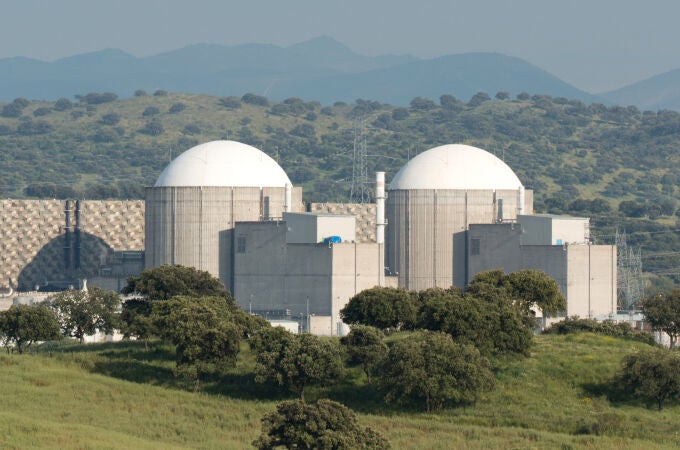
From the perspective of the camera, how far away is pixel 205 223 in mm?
134875

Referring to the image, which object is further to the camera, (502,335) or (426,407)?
(502,335)

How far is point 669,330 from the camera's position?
103688 millimetres

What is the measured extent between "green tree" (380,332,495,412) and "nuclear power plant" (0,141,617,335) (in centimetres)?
4115

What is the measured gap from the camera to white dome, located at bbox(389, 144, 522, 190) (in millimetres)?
139125

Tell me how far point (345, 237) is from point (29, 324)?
3850 cm

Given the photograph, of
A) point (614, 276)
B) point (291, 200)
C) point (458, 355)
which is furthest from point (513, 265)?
point (458, 355)

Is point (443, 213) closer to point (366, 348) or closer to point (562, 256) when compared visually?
point (562, 256)

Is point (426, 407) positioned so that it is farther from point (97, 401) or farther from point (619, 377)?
point (97, 401)

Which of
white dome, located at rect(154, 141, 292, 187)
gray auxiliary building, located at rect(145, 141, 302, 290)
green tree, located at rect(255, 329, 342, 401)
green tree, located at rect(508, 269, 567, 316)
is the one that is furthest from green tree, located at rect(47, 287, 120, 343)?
white dome, located at rect(154, 141, 292, 187)

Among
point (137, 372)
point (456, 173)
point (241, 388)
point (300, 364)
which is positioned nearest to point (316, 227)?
point (456, 173)

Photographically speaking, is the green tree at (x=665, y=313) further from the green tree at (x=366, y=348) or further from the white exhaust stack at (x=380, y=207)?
the white exhaust stack at (x=380, y=207)

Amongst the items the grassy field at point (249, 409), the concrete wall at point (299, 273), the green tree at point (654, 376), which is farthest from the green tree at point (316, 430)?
the concrete wall at point (299, 273)

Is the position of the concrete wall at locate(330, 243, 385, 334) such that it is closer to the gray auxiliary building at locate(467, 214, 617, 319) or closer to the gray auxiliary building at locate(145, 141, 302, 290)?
the gray auxiliary building at locate(467, 214, 617, 319)

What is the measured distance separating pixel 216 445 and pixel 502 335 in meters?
23.9
